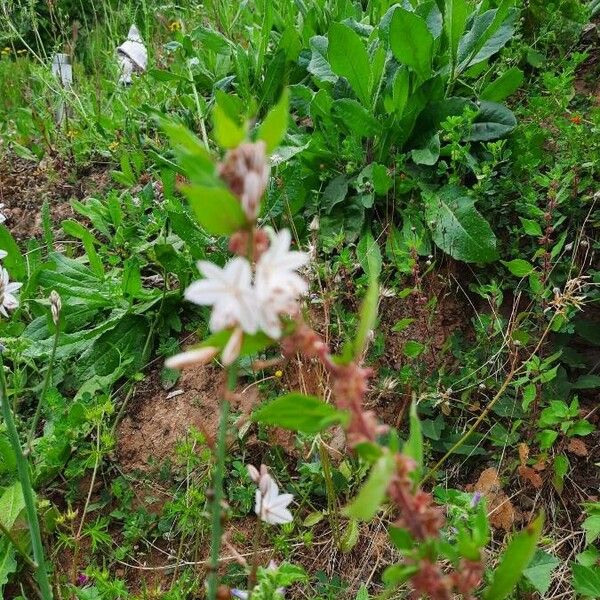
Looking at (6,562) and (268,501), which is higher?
(268,501)

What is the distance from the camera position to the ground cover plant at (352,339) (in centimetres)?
157

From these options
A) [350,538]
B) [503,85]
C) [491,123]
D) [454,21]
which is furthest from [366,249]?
[350,538]

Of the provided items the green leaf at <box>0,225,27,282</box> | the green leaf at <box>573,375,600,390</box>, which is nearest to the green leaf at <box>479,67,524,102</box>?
the green leaf at <box>573,375,600,390</box>

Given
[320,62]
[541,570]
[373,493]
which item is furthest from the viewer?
[320,62]

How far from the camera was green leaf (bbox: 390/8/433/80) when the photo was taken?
6.77 feet

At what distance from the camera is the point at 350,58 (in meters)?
2.18

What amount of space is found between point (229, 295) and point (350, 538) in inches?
45.5

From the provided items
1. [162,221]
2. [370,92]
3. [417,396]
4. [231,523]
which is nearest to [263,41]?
[370,92]

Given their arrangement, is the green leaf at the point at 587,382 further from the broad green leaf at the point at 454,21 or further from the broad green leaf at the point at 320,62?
the broad green leaf at the point at 320,62

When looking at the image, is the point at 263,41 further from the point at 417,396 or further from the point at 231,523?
the point at 231,523

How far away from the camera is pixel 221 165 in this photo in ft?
1.84

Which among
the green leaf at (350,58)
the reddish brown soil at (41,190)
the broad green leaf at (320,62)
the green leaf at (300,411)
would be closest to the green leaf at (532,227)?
the green leaf at (350,58)

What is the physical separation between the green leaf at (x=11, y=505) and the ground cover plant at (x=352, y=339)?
0.04 feet

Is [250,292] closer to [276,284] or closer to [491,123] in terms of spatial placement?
[276,284]
